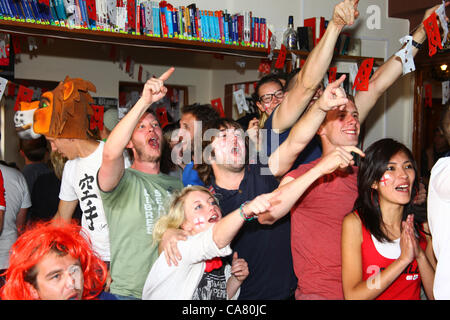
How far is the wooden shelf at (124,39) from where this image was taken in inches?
126

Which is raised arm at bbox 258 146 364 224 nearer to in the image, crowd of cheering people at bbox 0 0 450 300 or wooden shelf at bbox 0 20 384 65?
crowd of cheering people at bbox 0 0 450 300

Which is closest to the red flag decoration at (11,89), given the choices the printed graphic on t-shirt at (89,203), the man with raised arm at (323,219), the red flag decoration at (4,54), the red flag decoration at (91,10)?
the red flag decoration at (4,54)

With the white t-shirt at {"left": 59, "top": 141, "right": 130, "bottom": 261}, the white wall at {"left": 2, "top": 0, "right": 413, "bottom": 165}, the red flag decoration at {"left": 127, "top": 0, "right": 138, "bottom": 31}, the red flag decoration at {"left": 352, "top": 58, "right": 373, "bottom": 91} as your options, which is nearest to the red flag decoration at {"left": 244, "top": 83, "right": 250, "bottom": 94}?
the white wall at {"left": 2, "top": 0, "right": 413, "bottom": 165}

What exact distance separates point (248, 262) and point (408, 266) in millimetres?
660

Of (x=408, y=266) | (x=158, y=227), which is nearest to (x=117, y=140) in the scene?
(x=158, y=227)

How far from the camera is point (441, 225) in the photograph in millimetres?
1678

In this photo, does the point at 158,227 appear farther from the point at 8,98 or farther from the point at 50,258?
the point at 8,98

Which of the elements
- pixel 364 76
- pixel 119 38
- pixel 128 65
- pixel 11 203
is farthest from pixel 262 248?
pixel 128 65

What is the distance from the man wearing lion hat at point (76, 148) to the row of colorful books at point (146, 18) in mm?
827

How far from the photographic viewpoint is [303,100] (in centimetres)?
215

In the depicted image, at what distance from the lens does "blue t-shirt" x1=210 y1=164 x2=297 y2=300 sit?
7.04 feet

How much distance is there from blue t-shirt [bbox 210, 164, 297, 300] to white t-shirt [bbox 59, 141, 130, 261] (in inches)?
24.5

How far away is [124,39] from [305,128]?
200 cm

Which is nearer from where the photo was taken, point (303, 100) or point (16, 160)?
point (303, 100)
